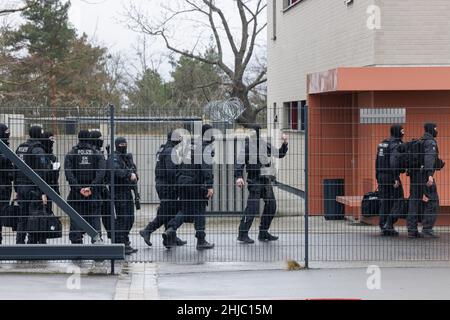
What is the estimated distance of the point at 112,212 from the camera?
12.9m

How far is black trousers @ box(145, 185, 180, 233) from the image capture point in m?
14.0

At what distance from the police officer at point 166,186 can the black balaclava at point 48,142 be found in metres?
1.58

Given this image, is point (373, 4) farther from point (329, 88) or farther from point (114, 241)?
point (114, 241)

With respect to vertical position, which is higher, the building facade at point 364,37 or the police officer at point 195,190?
the building facade at point 364,37

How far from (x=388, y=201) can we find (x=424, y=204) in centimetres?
88

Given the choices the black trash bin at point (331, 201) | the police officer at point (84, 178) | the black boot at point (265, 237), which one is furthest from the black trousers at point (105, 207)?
the black trash bin at point (331, 201)

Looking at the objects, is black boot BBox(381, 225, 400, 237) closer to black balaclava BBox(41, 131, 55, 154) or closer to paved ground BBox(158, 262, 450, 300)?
paved ground BBox(158, 262, 450, 300)

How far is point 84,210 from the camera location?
13.8 m

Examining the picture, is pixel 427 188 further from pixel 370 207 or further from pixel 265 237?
pixel 265 237

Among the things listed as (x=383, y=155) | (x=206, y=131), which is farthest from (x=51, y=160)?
(x=383, y=155)

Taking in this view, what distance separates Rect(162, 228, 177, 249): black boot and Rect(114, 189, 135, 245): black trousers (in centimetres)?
59

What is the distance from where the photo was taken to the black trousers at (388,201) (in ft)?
49.1

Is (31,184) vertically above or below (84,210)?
above

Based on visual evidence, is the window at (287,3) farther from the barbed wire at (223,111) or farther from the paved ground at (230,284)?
the paved ground at (230,284)
